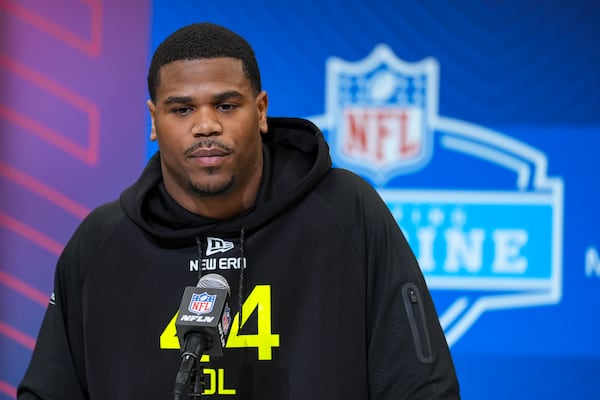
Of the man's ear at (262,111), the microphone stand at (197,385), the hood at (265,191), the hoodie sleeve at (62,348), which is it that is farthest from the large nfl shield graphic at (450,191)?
the microphone stand at (197,385)

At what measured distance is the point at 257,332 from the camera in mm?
1616

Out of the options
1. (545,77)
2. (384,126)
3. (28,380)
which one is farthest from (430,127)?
(28,380)

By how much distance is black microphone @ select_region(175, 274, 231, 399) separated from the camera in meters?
1.30

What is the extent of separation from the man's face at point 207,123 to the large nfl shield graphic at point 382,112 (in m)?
1.70

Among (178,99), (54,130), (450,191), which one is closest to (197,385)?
(178,99)

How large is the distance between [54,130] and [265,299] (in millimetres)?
2094

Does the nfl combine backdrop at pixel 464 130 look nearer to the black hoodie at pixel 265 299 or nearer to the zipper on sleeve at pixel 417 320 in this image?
the black hoodie at pixel 265 299

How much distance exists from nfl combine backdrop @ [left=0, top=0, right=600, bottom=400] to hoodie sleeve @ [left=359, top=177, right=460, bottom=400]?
5.44ft

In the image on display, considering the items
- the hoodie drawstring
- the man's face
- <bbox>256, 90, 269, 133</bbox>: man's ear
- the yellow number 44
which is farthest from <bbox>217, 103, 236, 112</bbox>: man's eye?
the yellow number 44

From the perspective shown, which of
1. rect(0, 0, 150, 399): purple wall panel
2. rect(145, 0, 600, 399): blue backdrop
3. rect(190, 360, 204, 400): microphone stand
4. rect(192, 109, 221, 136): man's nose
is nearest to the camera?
rect(190, 360, 204, 400): microphone stand

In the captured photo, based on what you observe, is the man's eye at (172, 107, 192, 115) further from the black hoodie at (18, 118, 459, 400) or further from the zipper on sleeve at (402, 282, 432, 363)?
the zipper on sleeve at (402, 282, 432, 363)

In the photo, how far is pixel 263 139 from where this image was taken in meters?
1.84

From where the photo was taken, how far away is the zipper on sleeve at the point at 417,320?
1.55 m

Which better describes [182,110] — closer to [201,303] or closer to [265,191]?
[265,191]
